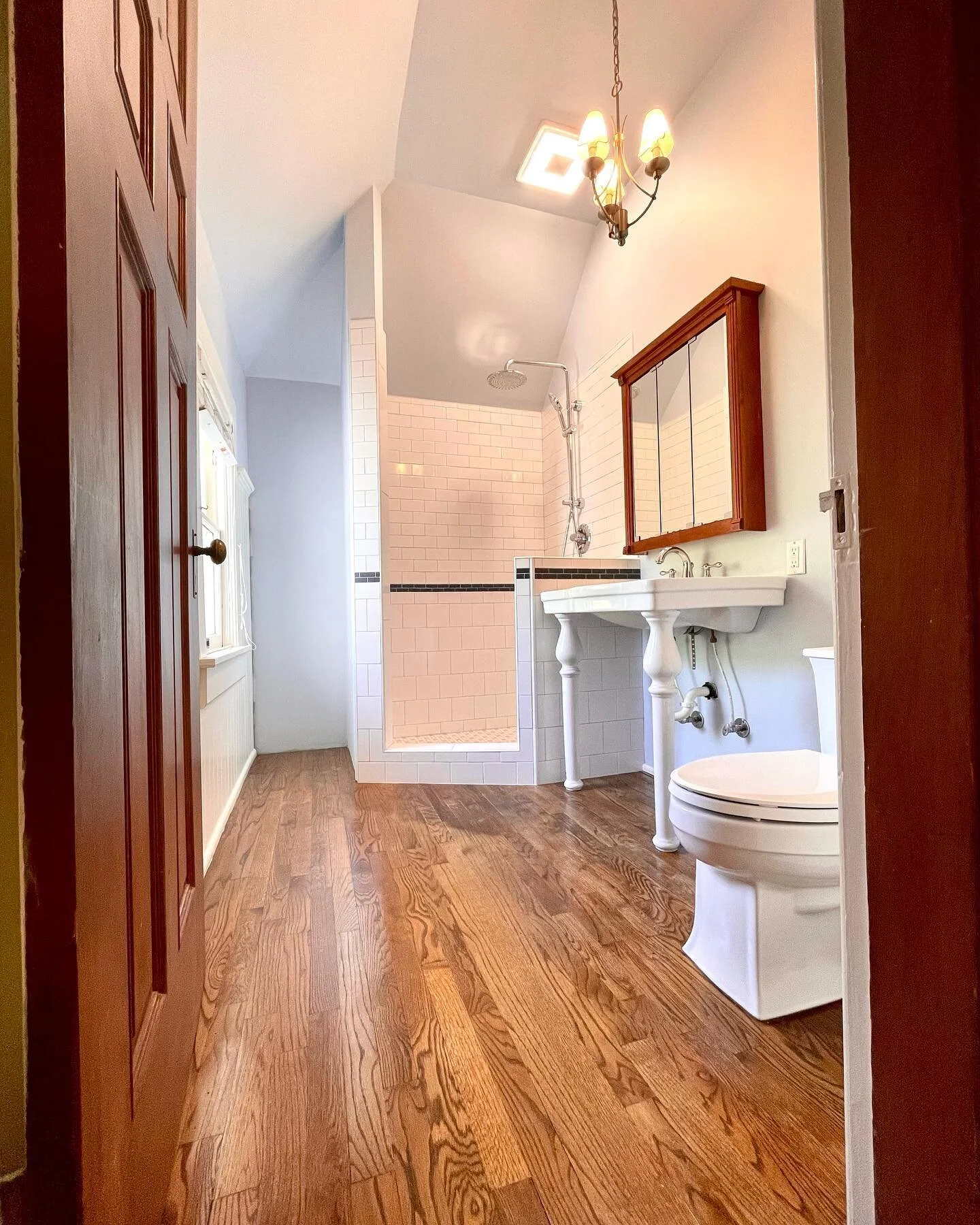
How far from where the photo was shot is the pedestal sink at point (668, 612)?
1.78m

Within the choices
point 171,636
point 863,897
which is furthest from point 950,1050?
Answer: point 171,636

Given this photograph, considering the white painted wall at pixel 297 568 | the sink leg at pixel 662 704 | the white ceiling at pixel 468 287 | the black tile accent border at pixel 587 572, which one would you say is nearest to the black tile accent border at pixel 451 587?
the white painted wall at pixel 297 568

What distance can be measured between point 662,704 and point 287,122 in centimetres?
257

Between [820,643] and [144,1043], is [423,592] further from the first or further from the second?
[144,1043]

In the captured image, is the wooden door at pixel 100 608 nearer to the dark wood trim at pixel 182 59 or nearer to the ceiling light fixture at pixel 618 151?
the dark wood trim at pixel 182 59

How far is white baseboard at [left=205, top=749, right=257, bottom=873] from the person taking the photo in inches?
75.4

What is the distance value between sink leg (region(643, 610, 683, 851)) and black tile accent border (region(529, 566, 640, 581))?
856 millimetres

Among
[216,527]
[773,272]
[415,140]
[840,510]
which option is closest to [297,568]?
[216,527]

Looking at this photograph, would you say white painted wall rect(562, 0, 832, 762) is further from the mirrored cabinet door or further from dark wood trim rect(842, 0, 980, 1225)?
dark wood trim rect(842, 0, 980, 1225)

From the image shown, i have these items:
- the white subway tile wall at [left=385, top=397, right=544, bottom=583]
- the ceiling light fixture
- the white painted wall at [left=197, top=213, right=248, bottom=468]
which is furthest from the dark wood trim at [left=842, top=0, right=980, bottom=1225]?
the white subway tile wall at [left=385, top=397, right=544, bottom=583]

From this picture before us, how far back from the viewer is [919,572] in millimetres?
357

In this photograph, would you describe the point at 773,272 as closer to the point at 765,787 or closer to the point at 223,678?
the point at 765,787

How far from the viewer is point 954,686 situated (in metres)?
0.33

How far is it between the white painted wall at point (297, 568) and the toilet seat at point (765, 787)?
2.75m
